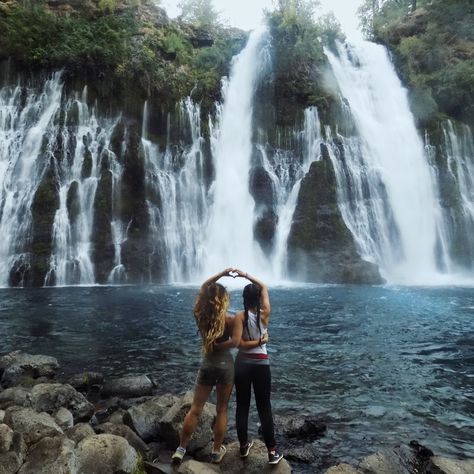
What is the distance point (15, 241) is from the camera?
23750mm

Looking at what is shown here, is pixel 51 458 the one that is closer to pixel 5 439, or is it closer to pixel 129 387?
pixel 5 439

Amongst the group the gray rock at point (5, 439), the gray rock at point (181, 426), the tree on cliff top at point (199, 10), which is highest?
the tree on cliff top at point (199, 10)

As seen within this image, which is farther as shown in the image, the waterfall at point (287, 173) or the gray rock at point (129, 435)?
the waterfall at point (287, 173)

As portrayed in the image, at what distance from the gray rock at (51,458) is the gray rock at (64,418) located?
5.95 ft

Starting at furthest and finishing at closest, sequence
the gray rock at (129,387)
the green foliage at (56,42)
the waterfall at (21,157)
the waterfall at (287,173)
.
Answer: the green foliage at (56,42) → the waterfall at (287,173) → the waterfall at (21,157) → the gray rock at (129,387)

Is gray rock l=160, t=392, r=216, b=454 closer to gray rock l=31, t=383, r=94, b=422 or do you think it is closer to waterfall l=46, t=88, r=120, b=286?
gray rock l=31, t=383, r=94, b=422

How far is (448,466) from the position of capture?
17.2 feet

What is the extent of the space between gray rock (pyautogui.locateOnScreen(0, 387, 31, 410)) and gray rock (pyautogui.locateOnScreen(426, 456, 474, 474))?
5836 mm

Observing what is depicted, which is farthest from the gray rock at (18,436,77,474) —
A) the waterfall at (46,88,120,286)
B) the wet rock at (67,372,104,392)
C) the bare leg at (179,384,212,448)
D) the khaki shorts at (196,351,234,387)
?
the waterfall at (46,88,120,286)

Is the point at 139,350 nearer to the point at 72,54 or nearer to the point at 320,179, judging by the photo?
the point at 320,179

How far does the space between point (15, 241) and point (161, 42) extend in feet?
58.9

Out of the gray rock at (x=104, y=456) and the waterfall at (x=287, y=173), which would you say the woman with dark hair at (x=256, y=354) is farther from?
the waterfall at (x=287, y=173)

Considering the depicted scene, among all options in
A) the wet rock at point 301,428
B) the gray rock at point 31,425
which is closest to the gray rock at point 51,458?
the gray rock at point 31,425

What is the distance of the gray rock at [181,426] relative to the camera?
563 cm
